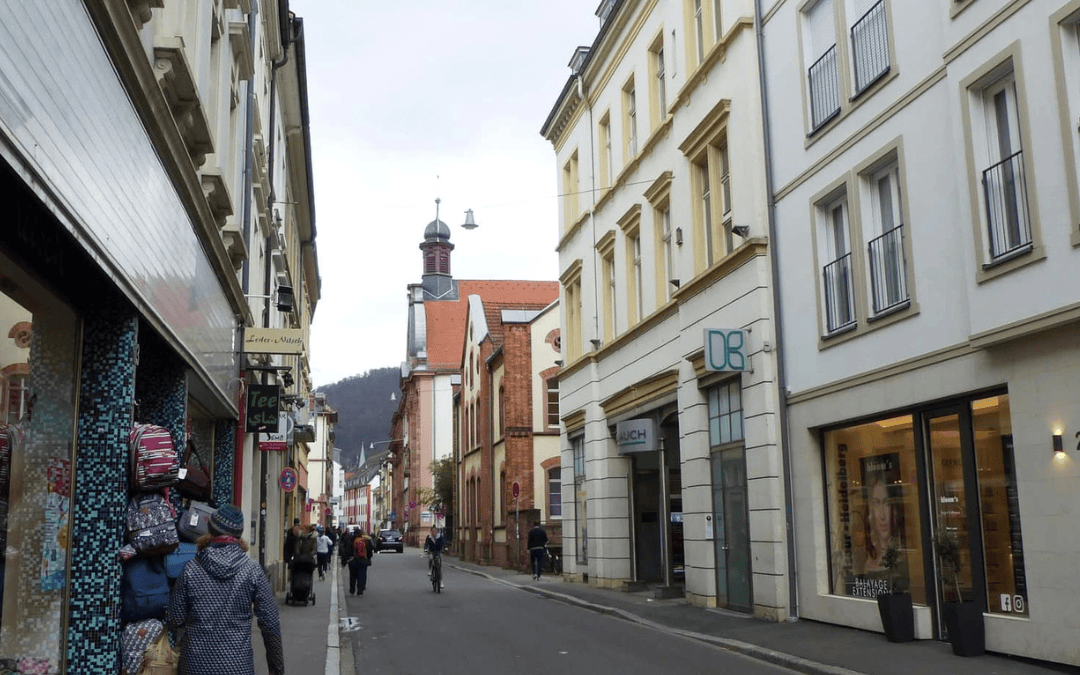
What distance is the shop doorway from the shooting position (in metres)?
17.8

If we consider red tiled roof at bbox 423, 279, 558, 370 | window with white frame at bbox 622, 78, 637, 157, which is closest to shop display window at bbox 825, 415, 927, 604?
window with white frame at bbox 622, 78, 637, 157

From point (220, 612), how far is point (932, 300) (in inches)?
370

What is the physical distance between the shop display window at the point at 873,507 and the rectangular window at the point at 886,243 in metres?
1.62

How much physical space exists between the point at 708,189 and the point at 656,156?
300cm

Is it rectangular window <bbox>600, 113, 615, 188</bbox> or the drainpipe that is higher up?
rectangular window <bbox>600, 113, 615, 188</bbox>

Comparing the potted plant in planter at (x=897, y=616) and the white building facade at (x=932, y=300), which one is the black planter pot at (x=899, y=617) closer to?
the potted plant in planter at (x=897, y=616)

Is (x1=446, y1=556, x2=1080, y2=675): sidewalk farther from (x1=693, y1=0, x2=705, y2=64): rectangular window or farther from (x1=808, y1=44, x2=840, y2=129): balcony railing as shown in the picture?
(x1=693, y1=0, x2=705, y2=64): rectangular window

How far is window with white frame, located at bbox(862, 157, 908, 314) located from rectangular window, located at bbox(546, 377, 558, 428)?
26250mm

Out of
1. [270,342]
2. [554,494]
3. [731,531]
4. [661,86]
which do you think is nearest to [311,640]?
[270,342]

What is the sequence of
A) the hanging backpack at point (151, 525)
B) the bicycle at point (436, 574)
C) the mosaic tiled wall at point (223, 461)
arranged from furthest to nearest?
1. the bicycle at point (436, 574)
2. the mosaic tiled wall at point (223, 461)
3. the hanging backpack at point (151, 525)

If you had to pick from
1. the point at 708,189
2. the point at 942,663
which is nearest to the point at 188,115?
the point at 942,663

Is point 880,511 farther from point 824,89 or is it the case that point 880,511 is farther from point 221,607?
point 221,607

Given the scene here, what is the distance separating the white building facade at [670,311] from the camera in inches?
688

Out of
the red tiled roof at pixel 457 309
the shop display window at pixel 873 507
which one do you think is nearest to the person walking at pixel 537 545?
the shop display window at pixel 873 507
